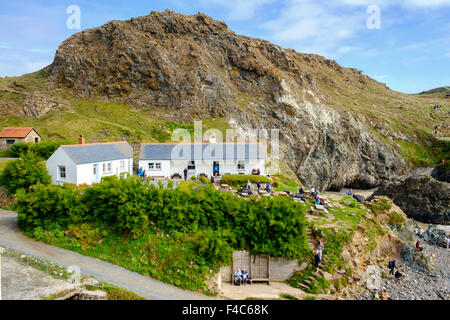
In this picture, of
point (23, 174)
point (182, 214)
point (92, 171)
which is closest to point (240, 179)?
point (182, 214)

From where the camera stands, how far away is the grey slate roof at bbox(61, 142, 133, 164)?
3155cm

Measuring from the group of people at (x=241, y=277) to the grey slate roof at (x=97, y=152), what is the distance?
813 inches

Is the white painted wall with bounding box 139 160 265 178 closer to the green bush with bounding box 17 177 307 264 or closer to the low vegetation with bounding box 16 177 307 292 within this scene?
the low vegetation with bounding box 16 177 307 292

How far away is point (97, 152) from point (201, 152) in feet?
42.8

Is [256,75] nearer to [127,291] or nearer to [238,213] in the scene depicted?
[238,213]

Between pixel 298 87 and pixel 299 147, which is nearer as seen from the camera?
pixel 299 147

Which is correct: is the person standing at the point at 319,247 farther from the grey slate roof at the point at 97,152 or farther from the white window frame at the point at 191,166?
the grey slate roof at the point at 97,152

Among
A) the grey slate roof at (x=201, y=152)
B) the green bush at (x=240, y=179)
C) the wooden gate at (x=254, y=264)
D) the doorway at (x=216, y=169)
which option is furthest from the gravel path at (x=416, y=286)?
the doorway at (x=216, y=169)

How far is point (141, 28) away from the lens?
73.9 metres

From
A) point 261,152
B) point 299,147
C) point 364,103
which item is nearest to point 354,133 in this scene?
point 299,147

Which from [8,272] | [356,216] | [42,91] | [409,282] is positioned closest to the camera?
[8,272]

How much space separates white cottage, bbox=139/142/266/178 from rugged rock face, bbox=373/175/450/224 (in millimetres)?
34237

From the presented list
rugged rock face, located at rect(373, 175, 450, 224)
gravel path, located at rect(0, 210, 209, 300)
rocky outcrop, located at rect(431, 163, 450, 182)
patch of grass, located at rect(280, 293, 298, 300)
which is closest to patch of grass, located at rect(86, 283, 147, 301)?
gravel path, located at rect(0, 210, 209, 300)

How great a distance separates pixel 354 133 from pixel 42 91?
7912cm
